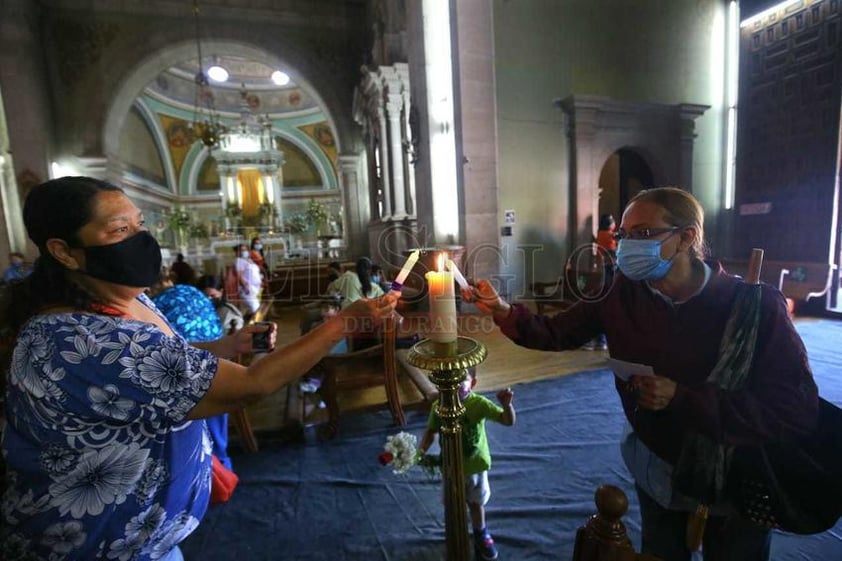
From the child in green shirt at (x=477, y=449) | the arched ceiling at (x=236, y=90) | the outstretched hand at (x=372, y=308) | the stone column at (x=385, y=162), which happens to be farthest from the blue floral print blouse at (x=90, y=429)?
the arched ceiling at (x=236, y=90)

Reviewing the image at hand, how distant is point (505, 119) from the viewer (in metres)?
7.00

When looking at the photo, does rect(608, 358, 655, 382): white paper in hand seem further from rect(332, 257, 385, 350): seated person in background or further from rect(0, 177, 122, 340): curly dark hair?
rect(332, 257, 385, 350): seated person in background

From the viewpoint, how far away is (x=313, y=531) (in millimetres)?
2340

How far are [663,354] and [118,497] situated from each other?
1542 millimetres

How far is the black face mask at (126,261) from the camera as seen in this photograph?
105cm

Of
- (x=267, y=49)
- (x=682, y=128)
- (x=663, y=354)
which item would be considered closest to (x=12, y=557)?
(x=663, y=354)

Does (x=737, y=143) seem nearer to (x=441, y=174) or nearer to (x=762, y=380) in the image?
(x=441, y=174)

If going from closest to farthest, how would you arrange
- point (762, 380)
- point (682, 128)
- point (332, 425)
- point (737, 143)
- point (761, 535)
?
point (762, 380) < point (761, 535) < point (332, 425) < point (737, 143) < point (682, 128)

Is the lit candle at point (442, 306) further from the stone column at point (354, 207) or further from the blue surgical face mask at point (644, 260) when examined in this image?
the stone column at point (354, 207)

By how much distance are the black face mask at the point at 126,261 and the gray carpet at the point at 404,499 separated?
5.94ft

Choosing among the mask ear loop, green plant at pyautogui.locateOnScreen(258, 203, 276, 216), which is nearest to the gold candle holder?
the mask ear loop

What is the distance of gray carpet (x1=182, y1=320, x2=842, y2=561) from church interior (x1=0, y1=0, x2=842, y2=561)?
0.07 metres

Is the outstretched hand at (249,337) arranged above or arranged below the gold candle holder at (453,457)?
above

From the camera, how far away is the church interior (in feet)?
20.5
